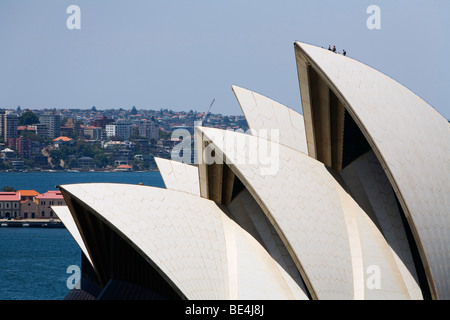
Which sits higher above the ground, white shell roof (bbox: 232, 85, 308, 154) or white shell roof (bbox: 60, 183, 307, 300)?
white shell roof (bbox: 232, 85, 308, 154)

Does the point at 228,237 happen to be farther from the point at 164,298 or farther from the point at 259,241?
the point at 164,298

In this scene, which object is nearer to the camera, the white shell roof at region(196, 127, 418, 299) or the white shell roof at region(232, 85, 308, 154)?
the white shell roof at region(196, 127, 418, 299)

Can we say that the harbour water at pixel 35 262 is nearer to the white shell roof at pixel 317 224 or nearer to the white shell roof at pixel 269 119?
the white shell roof at pixel 269 119

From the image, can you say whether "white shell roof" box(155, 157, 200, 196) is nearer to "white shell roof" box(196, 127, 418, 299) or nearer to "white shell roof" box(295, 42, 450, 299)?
"white shell roof" box(196, 127, 418, 299)

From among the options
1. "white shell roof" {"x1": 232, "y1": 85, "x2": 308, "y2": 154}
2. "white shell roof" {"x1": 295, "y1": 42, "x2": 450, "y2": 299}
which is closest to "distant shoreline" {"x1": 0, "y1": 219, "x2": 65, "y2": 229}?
"white shell roof" {"x1": 232, "y1": 85, "x2": 308, "y2": 154}

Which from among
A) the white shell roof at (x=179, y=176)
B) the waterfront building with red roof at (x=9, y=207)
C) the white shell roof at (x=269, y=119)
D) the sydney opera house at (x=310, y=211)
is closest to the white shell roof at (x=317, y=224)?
the sydney opera house at (x=310, y=211)

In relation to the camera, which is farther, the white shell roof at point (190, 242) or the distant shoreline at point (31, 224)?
the distant shoreline at point (31, 224)
